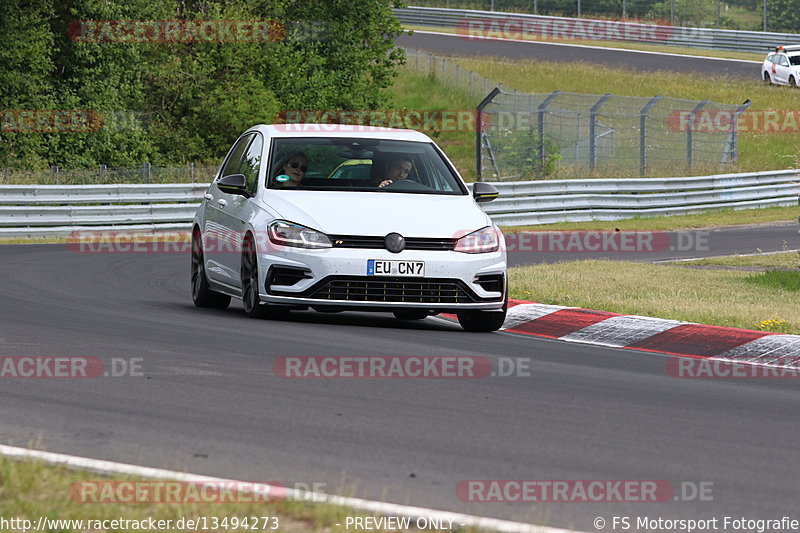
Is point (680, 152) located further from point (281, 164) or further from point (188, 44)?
point (281, 164)

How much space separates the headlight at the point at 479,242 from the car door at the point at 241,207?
5.23 ft

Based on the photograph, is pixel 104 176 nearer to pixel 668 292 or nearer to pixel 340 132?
pixel 668 292

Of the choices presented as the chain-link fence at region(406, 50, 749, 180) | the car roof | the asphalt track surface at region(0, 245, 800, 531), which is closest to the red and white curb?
the asphalt track surface at region(0, 245, 800, 531)

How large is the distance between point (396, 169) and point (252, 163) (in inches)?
51.3

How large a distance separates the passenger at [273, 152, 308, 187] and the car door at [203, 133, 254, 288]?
54 cm

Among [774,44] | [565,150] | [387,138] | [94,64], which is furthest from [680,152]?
[774,44]

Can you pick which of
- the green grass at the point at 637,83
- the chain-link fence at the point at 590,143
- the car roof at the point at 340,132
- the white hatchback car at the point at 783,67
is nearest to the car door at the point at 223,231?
the car roof at the point at 340,132

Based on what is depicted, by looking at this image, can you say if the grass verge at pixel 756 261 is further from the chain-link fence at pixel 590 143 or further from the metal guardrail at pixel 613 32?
the metal guardrail at pixel 613 32

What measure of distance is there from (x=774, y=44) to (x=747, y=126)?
18.7 meters

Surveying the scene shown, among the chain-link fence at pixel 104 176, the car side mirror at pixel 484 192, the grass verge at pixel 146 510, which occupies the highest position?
the grass verge at pixel 146 510

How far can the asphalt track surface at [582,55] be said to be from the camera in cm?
5950

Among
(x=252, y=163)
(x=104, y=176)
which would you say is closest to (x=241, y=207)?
(x=252, y=163)

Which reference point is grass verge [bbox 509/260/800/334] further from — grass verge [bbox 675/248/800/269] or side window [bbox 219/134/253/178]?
side window [bbox 219/134/253/178]

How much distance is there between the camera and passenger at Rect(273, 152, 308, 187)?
450 inches
